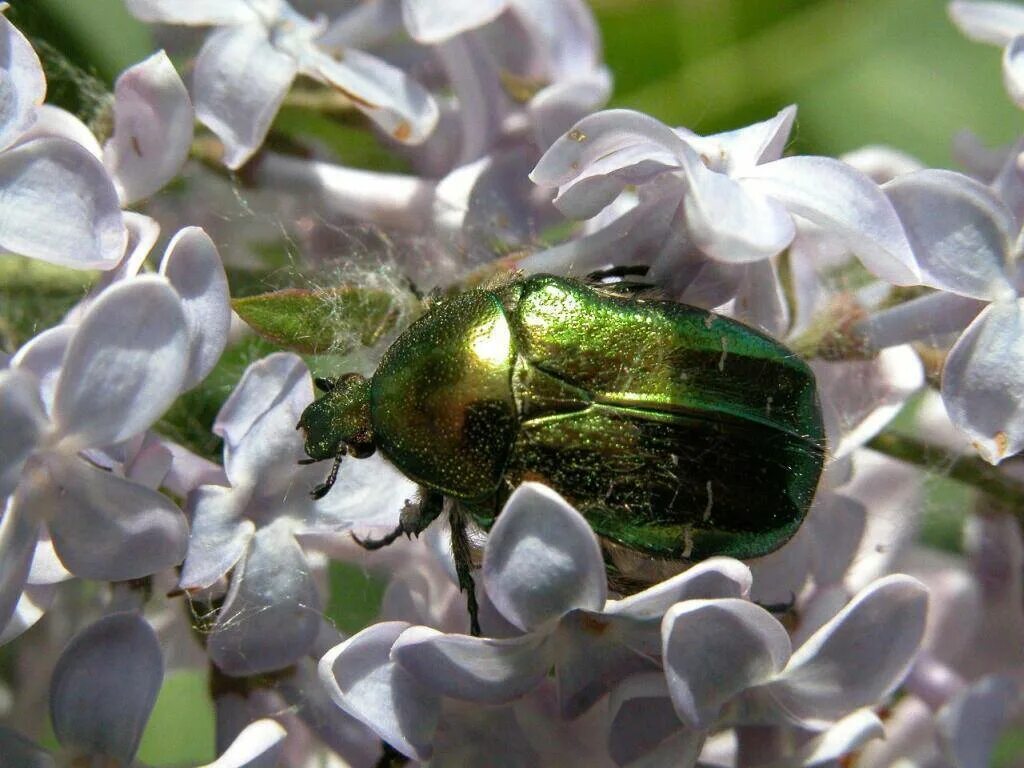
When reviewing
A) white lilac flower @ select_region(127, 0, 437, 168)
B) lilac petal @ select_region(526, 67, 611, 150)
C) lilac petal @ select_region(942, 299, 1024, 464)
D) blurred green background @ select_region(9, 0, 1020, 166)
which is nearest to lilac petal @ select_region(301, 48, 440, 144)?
white lilac flower @ select_region(127, 0, 437, 168)

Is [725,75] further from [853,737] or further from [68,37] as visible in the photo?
[853,737]

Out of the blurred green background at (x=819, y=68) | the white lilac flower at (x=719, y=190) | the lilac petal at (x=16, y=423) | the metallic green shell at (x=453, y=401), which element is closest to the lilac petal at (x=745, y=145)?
the white lilac flower at (x=719, y=190)

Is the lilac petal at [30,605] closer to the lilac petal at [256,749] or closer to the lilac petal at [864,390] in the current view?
the lilac petal at [256,749]

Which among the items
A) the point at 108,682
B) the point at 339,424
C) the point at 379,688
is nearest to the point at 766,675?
the point at 379,688

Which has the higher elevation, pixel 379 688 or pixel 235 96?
pixel 235 96

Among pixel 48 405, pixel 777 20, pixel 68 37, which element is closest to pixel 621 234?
pixel 48 405

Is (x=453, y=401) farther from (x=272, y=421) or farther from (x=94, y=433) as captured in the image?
(x=94, y=433)

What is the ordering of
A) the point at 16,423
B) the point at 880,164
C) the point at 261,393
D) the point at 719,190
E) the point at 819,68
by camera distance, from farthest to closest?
the point at 819,68 < the point at 880,164 < the point at 261,393 < the point at 719,190 < the point at 16,423
